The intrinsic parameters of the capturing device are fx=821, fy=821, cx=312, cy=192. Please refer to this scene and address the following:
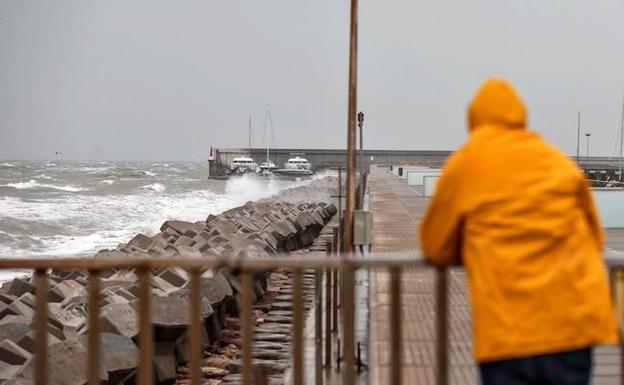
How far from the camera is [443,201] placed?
119 inches

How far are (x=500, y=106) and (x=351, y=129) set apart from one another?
9697 mm

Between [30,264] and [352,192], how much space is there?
9108mm

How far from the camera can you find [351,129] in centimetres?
1262

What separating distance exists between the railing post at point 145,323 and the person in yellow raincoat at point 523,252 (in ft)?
4.85

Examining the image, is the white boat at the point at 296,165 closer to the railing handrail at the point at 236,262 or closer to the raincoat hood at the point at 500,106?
the railing handrail at the point at 236,262

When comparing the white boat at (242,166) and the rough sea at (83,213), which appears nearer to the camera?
the rough sea at (83,213)

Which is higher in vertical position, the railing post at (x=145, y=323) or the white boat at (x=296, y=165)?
the railing post at (x=145, y=323)

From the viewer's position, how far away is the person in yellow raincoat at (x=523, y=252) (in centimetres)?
283

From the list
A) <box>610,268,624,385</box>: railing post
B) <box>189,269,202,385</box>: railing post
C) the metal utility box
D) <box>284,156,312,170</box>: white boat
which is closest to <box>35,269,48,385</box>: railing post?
<box>189,269,202,385</box>: railing post

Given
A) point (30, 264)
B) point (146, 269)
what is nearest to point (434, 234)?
point (146, 269)

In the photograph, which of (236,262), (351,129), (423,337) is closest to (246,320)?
(236,262)

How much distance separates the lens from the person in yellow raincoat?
9.29 ft

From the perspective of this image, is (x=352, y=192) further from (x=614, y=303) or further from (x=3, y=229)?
(x=3, y=229)

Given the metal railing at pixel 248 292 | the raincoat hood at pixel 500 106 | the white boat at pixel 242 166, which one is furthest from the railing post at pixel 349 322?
the white boat at pixel 242 166
